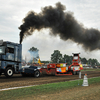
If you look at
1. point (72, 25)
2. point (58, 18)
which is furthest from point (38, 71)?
point (72, 25)

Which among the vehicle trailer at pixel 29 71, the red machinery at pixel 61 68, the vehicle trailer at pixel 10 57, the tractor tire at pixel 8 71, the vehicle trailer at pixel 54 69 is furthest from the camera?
the red machinery at pixel 61 68

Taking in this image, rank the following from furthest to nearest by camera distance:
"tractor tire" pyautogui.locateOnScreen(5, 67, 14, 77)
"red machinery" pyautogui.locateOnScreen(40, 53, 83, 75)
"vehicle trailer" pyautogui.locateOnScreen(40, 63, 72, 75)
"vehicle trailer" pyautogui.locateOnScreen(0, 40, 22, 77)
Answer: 1. "red machinery" pyautogui.locateOnScreen(40, 53, 83, 75)
2. "vehicle trailer" pyautogui.locateOnScreen(40, 63, 72, 75)
3. "tractor tire" pyautogui.locateOnScreen(5, 67, 14, 77)
4. "vehicle trailer" pyautogui.locateOnScreen(0, 40, 22, 77)

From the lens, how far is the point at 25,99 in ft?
21.6

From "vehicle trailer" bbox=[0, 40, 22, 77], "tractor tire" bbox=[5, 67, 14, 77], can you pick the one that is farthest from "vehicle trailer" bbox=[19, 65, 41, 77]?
"tractor tire" bbox=[5, 67, 14, 77]

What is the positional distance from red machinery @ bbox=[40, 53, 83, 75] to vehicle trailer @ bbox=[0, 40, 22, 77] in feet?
12.7

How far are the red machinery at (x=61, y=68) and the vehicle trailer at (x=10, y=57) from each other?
3.88 m

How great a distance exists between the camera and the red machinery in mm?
19422

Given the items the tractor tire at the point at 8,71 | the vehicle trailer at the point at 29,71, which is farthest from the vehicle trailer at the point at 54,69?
the tractor tire at the point at 8,71

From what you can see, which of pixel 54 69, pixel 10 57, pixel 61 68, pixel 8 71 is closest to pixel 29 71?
pixel 8 71

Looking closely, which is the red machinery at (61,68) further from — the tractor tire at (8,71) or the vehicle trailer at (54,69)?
the tractor tire at (8,71)

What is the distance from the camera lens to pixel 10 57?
15.4m

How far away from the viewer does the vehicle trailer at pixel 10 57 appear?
48.8 feet

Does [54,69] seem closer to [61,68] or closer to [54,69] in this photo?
[54,69]

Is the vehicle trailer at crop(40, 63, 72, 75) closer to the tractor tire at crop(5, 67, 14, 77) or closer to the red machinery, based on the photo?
the red machinery
